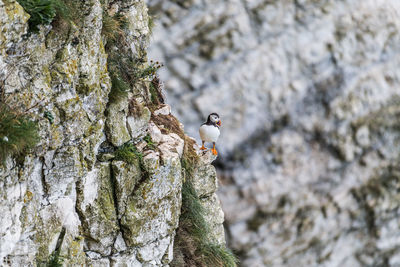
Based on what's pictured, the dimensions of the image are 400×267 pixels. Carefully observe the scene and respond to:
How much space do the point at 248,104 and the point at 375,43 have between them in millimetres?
5958

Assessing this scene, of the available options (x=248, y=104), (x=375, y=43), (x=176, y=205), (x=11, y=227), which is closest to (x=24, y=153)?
(x=11, y=227)

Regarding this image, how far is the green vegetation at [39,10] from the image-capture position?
11.5ft

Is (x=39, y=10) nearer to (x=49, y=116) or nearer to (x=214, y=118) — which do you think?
(x=49, y=116)

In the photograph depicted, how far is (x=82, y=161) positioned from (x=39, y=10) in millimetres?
1279

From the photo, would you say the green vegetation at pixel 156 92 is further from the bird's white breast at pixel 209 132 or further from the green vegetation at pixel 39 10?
the green vegetation at pixel 39 10

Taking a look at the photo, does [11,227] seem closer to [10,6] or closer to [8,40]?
[8,40]

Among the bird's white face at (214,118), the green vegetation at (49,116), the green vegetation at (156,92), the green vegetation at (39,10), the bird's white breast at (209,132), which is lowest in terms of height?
the green vegetation at (49,116)

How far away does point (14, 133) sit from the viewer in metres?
3.32

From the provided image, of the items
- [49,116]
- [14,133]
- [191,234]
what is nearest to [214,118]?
[191,234]

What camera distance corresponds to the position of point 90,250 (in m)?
4.48

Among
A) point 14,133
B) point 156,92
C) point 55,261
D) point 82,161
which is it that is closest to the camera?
point 14,133

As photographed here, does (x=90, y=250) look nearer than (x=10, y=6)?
No

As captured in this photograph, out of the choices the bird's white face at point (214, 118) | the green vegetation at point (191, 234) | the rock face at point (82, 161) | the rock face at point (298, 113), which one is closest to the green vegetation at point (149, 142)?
the rock face at point (82, 161)

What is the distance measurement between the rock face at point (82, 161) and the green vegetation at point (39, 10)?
0.07 m
